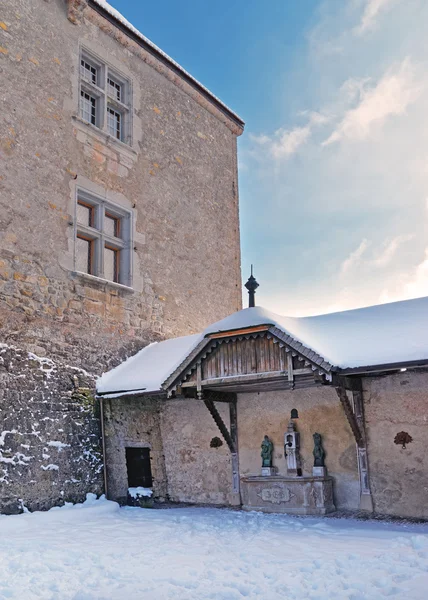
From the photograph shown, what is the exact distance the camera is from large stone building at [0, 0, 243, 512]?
9586 mm

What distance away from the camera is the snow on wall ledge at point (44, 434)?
8.95 metres

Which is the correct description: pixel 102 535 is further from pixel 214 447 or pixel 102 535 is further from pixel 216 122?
pixel 216 122

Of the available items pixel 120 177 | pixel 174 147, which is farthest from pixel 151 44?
pixel 120 177

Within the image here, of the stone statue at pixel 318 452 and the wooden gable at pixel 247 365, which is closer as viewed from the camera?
the wooden gable at pixel 247 365

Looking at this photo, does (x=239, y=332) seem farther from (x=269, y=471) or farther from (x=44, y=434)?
(x=44, y=434)

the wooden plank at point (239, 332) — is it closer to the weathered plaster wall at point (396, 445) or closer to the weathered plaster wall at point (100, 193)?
the weathered plaster wall at point (396, 445)

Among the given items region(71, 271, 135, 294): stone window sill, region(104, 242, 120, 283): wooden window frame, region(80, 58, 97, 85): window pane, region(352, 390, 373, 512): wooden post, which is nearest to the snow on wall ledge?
region(71, 271, 135, 294): stone window sill

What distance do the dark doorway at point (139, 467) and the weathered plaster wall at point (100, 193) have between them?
183 centimetres

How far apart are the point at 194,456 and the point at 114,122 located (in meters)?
7.66

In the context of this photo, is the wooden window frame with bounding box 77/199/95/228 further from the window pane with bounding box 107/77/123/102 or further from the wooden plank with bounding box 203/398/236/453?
the wooden plank with bounding box 203/398/236/453

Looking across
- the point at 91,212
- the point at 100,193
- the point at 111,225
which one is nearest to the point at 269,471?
the point at 111,225

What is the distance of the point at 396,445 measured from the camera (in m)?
8.28

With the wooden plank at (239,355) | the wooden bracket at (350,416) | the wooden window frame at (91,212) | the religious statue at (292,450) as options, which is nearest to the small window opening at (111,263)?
the wooden window frame at (91,212)

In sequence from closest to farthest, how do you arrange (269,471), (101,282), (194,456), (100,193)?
(269,471), (194,456), (101,282), (100,193)
